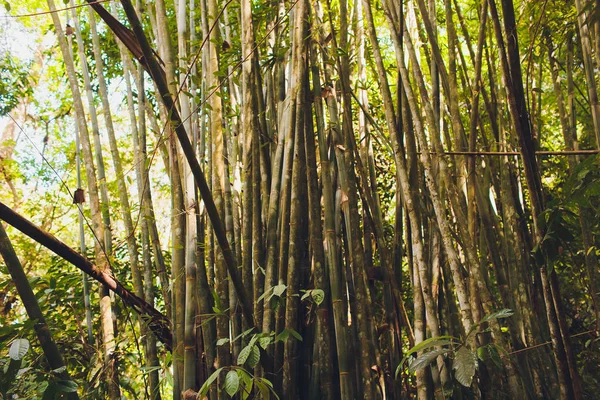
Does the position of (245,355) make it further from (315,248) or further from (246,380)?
(315,248)

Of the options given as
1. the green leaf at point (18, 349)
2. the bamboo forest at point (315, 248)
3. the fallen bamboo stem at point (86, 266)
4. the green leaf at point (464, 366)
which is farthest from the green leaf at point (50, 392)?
the green leaf at point (464, 366)

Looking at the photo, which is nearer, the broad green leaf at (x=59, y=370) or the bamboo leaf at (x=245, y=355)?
the broad green leaf at (x=59, y=370)

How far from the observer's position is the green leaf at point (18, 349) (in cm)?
177

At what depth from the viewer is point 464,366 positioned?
4.76ft

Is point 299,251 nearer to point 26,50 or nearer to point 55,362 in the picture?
point 55,362

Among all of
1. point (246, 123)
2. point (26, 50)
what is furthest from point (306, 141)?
point (26, 50)

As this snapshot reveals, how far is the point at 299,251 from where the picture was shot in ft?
7.48

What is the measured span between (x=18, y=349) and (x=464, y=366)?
4.38ft

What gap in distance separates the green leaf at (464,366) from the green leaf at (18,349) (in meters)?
1.29

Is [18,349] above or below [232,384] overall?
above

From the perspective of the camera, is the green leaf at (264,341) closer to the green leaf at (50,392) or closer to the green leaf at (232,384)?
the green leaf at (232,384)

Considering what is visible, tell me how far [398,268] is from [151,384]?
1370mm

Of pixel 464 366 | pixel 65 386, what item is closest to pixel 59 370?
pixel 65 386

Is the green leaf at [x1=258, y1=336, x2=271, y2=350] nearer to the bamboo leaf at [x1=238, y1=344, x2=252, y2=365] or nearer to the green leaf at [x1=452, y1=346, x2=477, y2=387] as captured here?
the bamboo leaf at [x1=238, y1=344, x2=252, y2=365]
